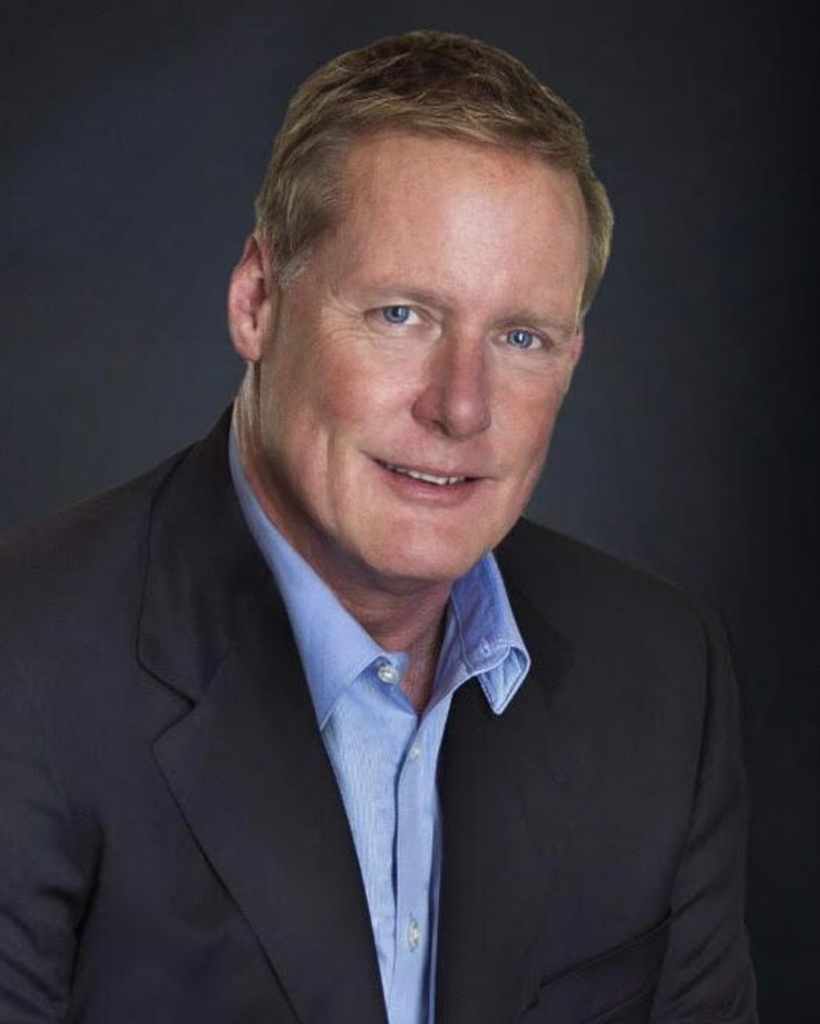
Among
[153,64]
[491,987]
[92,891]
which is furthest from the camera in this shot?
[153,64]

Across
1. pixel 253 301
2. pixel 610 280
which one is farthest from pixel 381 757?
pixel 610 280

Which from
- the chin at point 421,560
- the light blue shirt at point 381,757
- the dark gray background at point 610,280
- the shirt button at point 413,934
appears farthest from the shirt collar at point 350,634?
the dark gray background at point 610,280

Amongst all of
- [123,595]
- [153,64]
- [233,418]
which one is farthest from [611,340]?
[123,595]

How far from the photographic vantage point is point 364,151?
262 centimetres

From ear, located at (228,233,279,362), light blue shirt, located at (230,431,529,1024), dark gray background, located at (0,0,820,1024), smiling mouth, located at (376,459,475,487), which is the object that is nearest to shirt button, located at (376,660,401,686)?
light blue shirt, located at (230,431,529,1024)

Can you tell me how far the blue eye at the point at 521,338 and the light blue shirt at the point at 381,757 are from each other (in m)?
A: 0.39

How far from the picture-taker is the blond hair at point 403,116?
258 centimetres

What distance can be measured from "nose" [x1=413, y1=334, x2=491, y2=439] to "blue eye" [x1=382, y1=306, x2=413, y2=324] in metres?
0.05

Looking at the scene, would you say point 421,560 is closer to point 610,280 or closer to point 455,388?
point 455,388

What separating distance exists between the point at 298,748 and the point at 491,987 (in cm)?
41

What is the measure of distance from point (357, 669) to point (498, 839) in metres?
0.29

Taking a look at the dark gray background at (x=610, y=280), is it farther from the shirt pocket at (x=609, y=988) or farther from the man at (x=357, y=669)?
the shirt pocket at (x=609, y=988)

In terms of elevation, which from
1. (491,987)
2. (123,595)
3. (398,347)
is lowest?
(491,987)

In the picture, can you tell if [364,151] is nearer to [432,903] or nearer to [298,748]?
[298,748]
